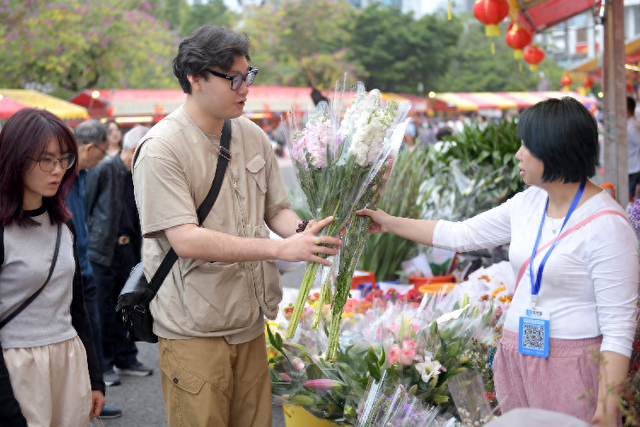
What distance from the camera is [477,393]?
7.57 feet

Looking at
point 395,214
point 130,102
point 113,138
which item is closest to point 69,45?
point 130,102

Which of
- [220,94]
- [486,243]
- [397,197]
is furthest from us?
[397,197]

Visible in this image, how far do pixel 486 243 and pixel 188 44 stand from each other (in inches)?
52.2

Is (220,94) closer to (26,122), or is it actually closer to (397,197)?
(26,122)

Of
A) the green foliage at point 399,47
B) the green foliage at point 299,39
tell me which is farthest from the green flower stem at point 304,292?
the green foliage at point 399,47

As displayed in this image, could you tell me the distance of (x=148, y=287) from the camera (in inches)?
89.0

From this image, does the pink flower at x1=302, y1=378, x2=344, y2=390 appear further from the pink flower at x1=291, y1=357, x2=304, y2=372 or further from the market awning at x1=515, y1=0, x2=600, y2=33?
the market awning at x1=515, y1=0, x2=600, y2=33

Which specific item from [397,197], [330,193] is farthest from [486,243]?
[397,197]

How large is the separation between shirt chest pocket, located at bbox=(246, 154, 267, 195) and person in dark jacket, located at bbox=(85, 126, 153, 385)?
9.01 feet

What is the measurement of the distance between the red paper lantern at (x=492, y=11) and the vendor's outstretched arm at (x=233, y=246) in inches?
198

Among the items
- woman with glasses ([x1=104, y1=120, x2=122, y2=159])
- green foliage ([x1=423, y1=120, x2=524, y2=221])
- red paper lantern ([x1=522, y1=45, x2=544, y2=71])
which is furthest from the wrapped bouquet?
red paper lantern ([x1=522, y1=45, x2=544, y2=71])

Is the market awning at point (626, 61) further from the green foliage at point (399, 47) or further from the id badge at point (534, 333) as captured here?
the green foliage at point (399, 47)

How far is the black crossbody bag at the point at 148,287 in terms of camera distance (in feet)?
7.31

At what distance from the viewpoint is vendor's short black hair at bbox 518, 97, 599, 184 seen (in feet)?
6.44
